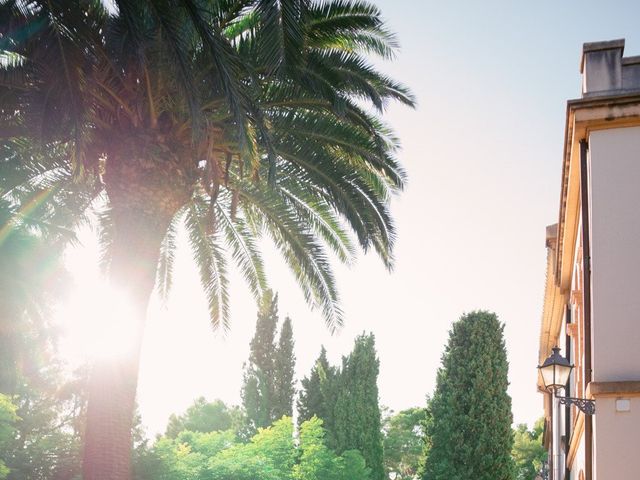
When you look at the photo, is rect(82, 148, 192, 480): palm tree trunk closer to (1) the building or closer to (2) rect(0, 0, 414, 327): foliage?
(2) rect(0, 0, 414, 327): foliage

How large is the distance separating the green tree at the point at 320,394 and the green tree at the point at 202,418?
1729 cm

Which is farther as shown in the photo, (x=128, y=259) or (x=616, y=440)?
(x=128, y=259)

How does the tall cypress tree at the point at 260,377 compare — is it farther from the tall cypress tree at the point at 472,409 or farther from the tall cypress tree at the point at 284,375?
the tall cypress tree at the point at 472,409

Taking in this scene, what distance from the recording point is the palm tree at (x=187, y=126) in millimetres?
11258

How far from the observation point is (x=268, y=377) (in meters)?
47.8

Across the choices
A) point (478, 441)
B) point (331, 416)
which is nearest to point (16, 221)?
point (478, 441)

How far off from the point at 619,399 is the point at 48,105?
784 centimetres

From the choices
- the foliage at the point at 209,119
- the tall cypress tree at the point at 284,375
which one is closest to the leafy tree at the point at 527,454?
the tall cypress tree at the point at 284,375

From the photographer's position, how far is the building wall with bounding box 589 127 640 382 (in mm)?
11641

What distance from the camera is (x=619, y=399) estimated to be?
11375mm

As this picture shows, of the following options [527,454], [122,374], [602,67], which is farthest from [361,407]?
[602,67]

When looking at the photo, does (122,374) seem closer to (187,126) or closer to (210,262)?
(187,126)

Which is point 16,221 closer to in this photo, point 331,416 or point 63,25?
point 63,25

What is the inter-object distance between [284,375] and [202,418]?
16811 millimetres
